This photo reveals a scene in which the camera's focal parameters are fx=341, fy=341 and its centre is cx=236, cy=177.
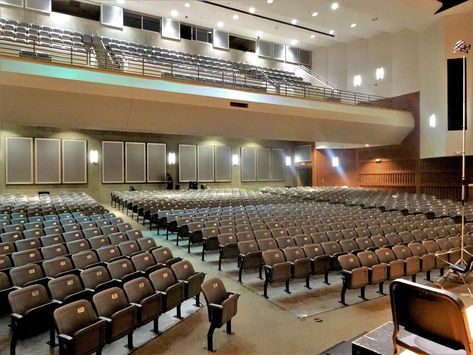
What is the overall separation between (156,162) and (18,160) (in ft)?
22.1

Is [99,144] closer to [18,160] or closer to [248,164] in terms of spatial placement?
[18,160]

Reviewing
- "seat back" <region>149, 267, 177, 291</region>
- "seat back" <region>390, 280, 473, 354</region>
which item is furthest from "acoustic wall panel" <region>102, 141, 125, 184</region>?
"seat back" <region>390, 280, 473, 354</region>

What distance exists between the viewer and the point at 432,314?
1.90 m

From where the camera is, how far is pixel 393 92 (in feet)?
62.7

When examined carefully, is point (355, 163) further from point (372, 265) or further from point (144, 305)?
point (144, 305)

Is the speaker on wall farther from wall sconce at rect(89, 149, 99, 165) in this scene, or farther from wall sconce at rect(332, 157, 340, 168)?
wall sconce at rect(89, 149, 99, 165)

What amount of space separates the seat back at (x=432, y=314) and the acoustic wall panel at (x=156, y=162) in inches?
728

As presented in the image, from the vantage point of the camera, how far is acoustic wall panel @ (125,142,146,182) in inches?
747

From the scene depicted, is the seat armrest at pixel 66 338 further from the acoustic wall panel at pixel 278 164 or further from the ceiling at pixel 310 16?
the acoustic wall panel at pixel 278 164

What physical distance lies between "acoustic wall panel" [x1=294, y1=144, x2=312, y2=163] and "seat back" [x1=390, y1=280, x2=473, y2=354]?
862 inches

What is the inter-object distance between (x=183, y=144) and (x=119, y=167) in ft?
13.2

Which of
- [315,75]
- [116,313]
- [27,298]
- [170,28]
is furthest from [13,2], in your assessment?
[116,313]

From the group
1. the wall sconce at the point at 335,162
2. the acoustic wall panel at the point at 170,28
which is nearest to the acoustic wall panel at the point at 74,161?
the acoustic wall panel at the point at 170,28

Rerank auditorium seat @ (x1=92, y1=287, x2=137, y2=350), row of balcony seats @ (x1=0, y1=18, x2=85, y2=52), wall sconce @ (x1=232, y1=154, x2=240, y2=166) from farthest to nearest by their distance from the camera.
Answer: wall sconce @ (x1=232, y1=154, x2=240, y2=166)
row of balcony seats @ (x1=0, y1=18, x2=85, y2=52)
auditorium seat @ (x1=92, y1=287, x2=137, y2=350)
